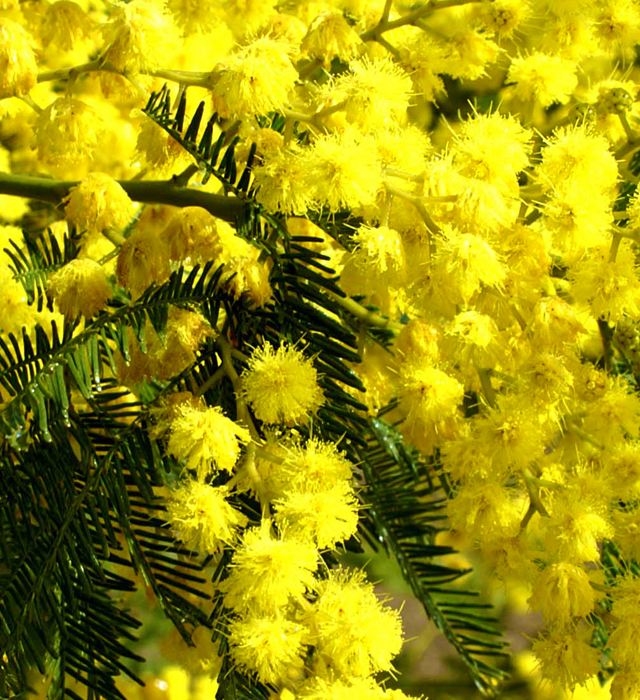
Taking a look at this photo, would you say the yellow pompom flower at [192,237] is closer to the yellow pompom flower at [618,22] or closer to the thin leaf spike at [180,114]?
the thin leaf spike at [180,114]

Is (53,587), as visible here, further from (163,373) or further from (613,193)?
(613,193)

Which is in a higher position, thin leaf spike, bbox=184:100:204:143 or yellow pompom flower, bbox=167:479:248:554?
thin leaf spike, bbox=184:100:204:143

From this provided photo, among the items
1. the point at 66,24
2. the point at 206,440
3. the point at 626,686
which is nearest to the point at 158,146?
the point at 66,24

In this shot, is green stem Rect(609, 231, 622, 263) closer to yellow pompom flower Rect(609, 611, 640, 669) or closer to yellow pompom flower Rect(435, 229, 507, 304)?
yellow pompom flower Rect(435, 229, 507, 304)

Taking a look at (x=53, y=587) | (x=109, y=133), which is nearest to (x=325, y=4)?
(x=109, y=133)

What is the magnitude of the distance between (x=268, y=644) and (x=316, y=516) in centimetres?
7

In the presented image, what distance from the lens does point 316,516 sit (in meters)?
0.56

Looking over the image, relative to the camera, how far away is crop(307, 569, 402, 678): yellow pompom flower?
545 mm

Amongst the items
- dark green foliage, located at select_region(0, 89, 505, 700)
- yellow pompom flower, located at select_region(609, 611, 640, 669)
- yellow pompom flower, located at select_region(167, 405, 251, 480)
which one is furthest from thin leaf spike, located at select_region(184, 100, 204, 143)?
yellow pompom flower, located at select_region(609, 611, 640, 669)

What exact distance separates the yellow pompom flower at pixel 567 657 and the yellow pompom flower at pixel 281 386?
0.22 m

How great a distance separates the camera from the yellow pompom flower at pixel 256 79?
0.63m

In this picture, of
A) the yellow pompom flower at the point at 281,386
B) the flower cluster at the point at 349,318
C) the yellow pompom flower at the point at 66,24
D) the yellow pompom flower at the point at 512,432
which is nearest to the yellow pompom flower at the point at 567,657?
the flower cluster at the point at 349,318

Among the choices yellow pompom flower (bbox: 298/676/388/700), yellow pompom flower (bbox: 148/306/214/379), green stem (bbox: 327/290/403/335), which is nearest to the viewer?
yellow pompom flower (bbox: 298/676/388/700)

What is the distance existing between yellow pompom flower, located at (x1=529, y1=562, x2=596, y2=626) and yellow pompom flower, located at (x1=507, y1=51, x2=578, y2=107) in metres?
0.36
